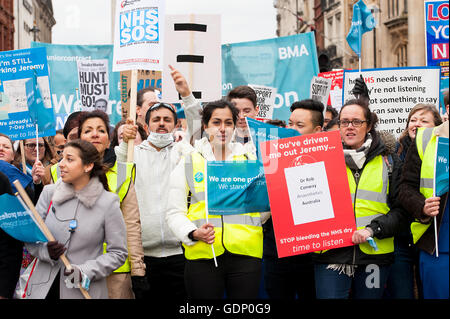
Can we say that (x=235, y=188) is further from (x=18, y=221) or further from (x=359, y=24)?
(x=359, y=24)

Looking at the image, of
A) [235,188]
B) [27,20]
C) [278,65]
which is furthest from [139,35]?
[27,20]

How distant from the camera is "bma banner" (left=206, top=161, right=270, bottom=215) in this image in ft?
14.2

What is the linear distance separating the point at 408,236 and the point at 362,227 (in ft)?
2.77

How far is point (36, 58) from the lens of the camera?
6633 mm

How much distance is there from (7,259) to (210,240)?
127 cm

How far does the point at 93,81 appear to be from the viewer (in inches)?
341

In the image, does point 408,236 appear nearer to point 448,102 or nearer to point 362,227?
A: point 362,227

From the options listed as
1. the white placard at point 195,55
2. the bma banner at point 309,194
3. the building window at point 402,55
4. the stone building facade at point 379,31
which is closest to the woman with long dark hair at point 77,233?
the bma banner at point 309,194

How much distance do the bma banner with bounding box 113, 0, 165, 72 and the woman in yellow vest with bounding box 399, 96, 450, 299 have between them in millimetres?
2262

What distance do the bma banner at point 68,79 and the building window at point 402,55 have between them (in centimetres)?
2577

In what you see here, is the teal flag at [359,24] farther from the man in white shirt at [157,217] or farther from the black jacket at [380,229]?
the black jacket at [380,229]

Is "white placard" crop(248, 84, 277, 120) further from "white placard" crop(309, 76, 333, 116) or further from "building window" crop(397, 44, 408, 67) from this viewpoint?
"building window" crop(397, 44, 408, 67)

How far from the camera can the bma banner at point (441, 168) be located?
13.1 feet

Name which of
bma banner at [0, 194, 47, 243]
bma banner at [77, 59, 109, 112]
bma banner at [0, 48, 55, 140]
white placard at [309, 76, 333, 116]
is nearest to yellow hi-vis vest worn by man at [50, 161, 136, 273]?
bma banner at [0, 194, 47, 243]
